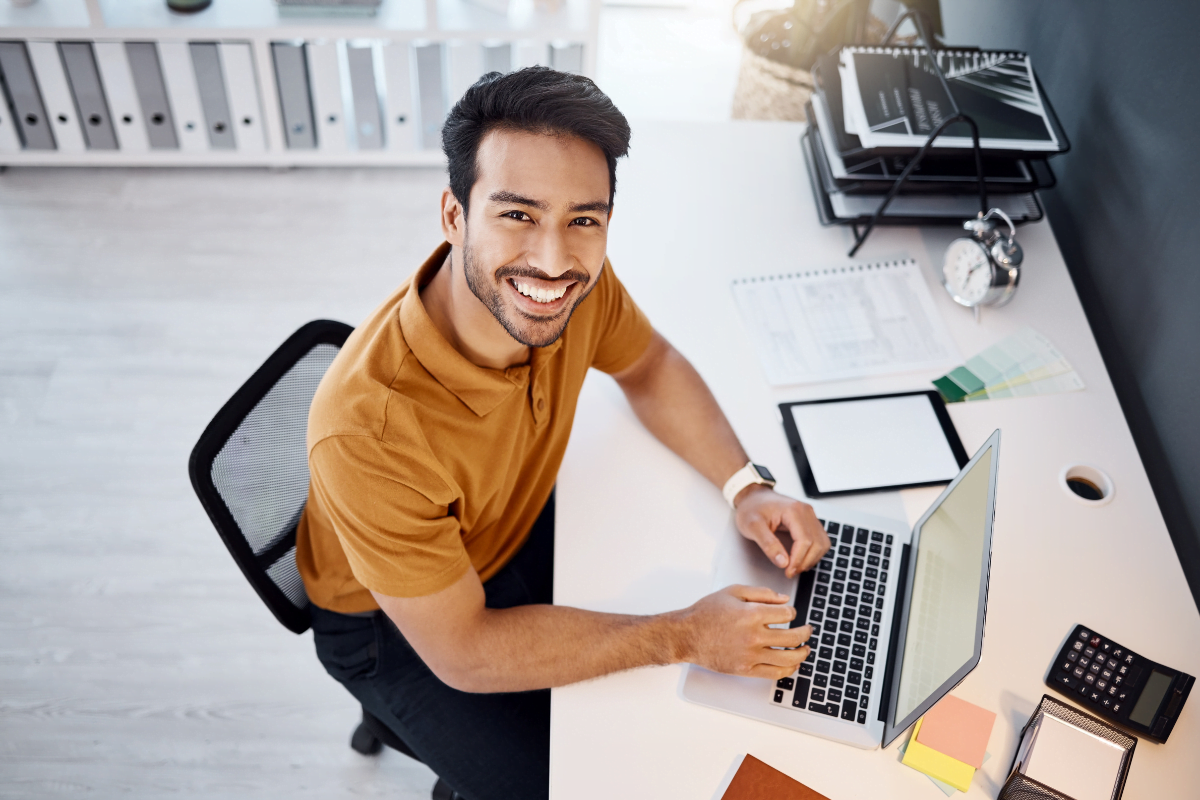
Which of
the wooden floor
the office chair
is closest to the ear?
the office chair

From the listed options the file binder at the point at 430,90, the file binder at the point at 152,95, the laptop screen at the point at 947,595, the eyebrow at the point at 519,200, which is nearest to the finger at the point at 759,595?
the laptop screen at the point at 947,595

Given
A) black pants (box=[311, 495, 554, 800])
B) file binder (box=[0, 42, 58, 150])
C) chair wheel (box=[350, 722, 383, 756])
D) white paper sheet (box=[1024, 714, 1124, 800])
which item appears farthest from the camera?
file binder (box=[0, 42, 58, 150])

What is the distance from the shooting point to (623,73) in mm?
3266

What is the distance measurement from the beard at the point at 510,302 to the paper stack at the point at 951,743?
26.8 inches

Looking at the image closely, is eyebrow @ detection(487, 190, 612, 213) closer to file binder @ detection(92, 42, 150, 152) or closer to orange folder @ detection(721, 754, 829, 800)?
orange folder @ detection(721, 754, 829, 800)

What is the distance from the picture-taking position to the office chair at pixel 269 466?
1155mm

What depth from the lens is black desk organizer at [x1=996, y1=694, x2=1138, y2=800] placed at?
3.42 feet

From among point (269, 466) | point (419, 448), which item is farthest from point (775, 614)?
point (269, 466)

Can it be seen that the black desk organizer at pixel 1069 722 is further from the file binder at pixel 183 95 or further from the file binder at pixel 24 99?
the file binder at pixel 24 99

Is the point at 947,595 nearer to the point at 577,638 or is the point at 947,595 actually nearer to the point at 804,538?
the point at 804,538

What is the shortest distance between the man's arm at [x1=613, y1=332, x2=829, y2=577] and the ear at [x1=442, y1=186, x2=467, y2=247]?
0.38 m

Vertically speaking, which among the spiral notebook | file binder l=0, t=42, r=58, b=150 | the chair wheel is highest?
the spiral notebook

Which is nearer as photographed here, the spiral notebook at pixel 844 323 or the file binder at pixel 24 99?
the spiral notebook at pixel 844 323

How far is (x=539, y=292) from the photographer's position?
3.82 feet
